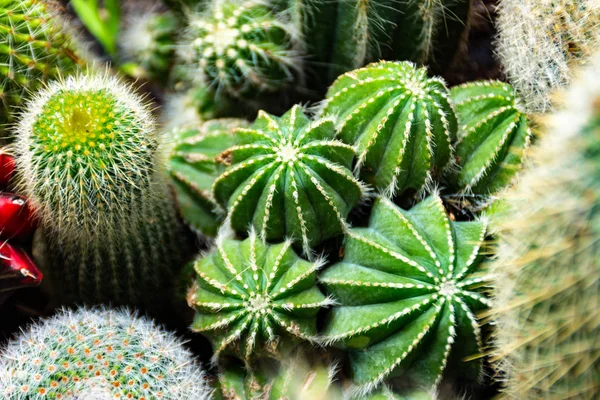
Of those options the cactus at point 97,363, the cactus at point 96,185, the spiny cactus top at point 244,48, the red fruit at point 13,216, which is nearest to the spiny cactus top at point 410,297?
the cactus at point 97,363

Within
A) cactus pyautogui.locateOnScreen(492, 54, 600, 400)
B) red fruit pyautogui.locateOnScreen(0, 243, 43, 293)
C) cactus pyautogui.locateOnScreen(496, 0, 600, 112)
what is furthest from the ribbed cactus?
red fruit pyautogui.locateOnScreen(0, 243, 43, 293)

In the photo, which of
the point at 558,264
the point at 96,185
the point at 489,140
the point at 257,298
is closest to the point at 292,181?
the point at 257,298

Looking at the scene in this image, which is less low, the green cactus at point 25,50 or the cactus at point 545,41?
the cactus at point 545,41

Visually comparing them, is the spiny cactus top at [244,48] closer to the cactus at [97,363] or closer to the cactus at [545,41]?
the cactus at [545,41]

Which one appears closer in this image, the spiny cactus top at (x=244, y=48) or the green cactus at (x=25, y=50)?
the green cactus at (x=25, y=50)

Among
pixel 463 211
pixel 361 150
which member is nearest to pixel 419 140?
pixel 361 150

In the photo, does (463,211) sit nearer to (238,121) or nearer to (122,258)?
(238,121)

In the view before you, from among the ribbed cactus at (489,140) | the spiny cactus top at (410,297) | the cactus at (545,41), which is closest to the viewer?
the spiny cactus top at (410,297)
